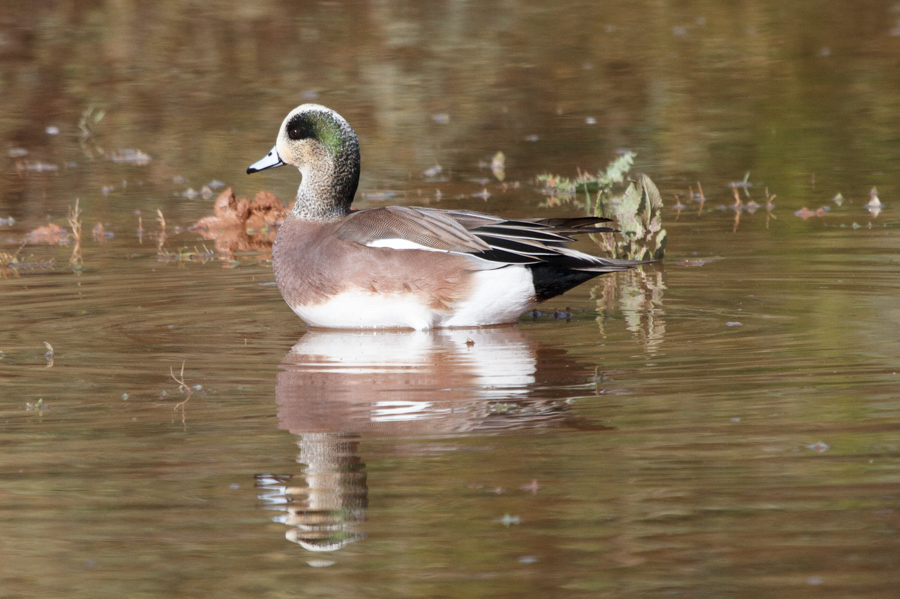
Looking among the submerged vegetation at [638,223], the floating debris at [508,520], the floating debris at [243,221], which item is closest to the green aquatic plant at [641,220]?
the submerged vegetation at [638,223]

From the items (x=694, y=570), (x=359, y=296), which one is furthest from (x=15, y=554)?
(x=359, y=296)

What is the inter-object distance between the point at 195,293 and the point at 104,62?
14.0 metres

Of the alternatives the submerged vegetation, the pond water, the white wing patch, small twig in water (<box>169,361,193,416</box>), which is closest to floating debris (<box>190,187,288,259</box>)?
the pond water

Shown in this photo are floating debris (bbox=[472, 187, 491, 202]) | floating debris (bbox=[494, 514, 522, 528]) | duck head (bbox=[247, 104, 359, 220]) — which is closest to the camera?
floating debris (bbox=[494, 514, 522, 528])

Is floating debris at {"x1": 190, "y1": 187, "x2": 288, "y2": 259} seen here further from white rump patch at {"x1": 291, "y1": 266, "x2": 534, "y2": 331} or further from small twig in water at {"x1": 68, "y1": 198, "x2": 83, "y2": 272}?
white rump patch at {"x1": 291, "y1": 266, "x2": 534, "y2": 331}

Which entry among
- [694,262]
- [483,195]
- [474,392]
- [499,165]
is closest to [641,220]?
[694,262]

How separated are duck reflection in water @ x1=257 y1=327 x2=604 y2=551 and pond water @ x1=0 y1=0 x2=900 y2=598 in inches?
0.8

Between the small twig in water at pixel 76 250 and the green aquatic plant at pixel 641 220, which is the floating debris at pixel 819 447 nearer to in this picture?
the green aquatic plant at pixel 641 220

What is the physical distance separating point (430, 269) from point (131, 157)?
8794mm

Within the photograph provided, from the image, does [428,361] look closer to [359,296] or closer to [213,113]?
[359,296]

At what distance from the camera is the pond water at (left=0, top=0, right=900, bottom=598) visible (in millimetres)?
4078

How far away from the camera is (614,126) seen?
16.1 metres

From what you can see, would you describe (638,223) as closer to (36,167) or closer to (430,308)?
(430,308)

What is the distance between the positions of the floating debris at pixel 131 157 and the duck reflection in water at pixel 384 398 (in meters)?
8.10
